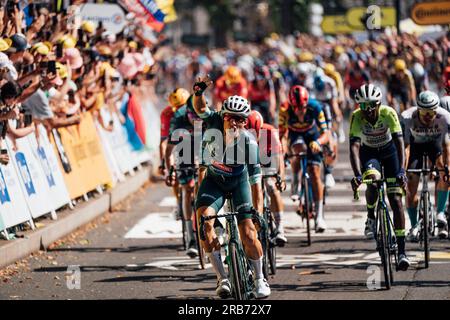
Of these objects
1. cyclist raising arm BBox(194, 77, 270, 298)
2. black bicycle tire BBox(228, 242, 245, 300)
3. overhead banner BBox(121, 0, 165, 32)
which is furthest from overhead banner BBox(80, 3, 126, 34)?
black bicycle tire BBox(228, 242, 245, 300)

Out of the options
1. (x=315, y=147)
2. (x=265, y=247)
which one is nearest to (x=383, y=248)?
(x=265, y=247)

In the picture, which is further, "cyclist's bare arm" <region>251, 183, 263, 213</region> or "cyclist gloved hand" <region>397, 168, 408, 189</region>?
"cyclist gloved hand" <region>397, 168, 408, 189</region>

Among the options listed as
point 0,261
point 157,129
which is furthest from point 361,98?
point 157,129

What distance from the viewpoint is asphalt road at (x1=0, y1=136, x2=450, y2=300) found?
1161 cm

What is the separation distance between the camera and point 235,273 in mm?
10406

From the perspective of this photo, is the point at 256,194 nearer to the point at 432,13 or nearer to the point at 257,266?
the point at 257,266

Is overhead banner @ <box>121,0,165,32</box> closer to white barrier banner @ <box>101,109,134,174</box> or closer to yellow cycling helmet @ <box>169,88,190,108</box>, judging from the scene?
white barrier banner @ <box>101,109,134,174</box>

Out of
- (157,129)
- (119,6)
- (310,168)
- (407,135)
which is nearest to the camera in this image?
(407,135)

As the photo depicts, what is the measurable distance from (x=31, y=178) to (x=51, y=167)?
3.42ft

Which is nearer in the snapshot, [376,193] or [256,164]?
[256,164]

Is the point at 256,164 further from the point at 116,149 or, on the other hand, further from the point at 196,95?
the point at 116,149

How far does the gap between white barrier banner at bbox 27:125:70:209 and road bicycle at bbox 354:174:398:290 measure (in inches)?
197

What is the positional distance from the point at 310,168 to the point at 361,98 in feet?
11.1

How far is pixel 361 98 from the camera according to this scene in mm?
12047
